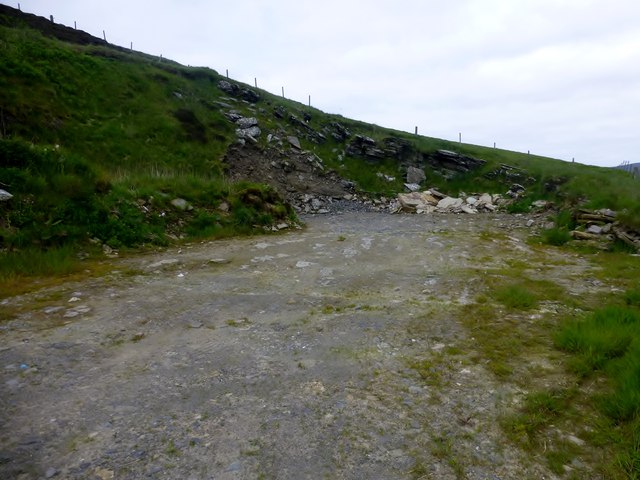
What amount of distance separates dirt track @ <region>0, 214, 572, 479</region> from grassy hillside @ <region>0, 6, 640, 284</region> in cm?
360

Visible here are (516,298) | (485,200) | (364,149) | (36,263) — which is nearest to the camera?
(516,298)

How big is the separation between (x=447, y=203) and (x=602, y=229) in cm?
1432

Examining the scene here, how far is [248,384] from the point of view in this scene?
407 centimetres

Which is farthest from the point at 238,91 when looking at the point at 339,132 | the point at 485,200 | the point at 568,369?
the point at 568,369

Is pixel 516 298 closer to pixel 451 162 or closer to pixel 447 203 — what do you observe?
pixel 447 203

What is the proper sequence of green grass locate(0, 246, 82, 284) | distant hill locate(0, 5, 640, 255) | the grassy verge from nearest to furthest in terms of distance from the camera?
the grassy verge, green grass locate(0, 246, 82, 284), distant hill locate(0, 5, 640, 255)

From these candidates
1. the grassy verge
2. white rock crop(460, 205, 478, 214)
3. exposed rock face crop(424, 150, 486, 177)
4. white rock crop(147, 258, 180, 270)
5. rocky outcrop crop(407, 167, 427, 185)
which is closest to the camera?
the grassy verge

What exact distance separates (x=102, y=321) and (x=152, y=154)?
63.5ft

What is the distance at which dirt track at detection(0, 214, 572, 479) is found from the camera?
2986mm

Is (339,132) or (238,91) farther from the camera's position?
(339,132)

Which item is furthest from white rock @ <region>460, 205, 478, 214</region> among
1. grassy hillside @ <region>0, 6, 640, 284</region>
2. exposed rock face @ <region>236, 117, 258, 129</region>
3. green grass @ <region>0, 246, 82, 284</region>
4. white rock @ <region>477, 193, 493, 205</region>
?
green grass @ <region>0, 246, 82, 284</region>

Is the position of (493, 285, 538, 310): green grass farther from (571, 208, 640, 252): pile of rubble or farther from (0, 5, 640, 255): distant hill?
(0, 5, 640, 255): distant hill

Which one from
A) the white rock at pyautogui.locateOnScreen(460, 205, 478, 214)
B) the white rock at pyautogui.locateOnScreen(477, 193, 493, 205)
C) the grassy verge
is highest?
the white rock at pyautogui.locateOnScreen(477, 193, 493, 205)

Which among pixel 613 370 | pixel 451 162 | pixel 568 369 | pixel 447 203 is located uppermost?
pixel 451 162
